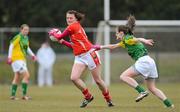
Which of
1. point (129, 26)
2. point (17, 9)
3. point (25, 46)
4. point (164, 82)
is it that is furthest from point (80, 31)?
point (17, 9)

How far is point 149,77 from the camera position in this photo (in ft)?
54.1

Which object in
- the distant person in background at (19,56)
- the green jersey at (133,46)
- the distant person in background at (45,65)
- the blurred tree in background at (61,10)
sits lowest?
the distant person in background at (45,65)

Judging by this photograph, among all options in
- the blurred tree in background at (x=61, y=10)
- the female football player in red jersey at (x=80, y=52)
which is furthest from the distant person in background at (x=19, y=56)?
the blurred tree in background at (x=61, y=10)

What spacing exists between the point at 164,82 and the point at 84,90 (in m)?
18.4

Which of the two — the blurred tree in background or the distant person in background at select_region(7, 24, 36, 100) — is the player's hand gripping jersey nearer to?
the distant person in background at select_region(7, 24, 36, 100)

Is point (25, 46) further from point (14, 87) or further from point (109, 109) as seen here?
point (109, 109)

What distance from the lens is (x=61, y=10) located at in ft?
157

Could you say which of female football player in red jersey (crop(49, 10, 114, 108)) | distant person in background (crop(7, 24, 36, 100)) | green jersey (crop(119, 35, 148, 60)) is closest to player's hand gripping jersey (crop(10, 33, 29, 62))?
distant person in background (crop(7, 24, 36, 100))

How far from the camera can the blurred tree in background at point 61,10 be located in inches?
1793

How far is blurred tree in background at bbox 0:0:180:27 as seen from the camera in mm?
45531

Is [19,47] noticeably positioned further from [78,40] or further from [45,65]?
[45,65]

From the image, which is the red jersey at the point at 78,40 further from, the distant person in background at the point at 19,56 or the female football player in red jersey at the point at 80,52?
the distant person in background at the point at 19,56

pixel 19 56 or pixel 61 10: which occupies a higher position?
pixel 19 56

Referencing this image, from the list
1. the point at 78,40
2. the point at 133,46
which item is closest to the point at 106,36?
the point at 78,40
